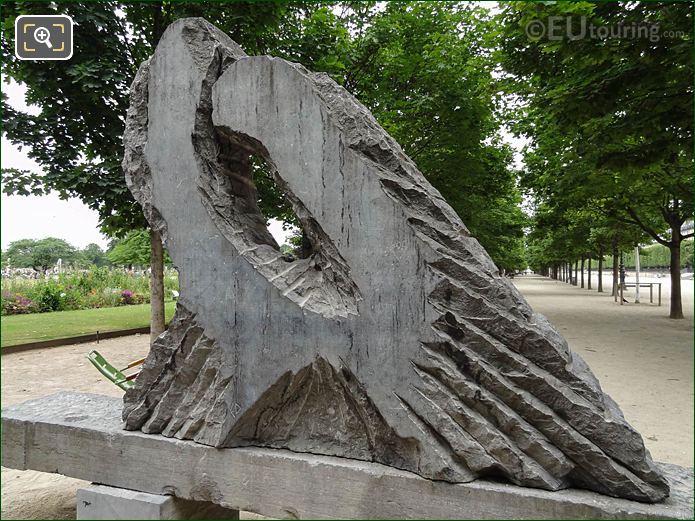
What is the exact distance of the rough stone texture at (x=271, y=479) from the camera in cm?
233

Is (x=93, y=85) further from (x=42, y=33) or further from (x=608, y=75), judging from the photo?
(x=608, y=75)

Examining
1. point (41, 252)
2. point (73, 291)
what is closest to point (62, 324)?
point (73, 291)

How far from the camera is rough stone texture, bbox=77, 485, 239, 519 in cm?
288

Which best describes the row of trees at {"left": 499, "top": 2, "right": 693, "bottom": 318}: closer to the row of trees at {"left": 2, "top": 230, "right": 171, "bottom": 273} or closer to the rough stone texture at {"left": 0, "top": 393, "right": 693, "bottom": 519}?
the rough stone texture at {"left": 0, "top": 393, "right": 693, "bottom": 519}

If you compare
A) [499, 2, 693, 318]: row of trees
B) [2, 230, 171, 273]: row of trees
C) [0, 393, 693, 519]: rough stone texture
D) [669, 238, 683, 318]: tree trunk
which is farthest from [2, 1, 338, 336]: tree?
[2, 230, 171, 273]: row of trees

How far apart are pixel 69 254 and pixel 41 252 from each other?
190cm

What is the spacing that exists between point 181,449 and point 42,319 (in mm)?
13805

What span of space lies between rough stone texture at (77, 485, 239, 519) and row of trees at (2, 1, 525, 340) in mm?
5241

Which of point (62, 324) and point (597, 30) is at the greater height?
point (597, 30)

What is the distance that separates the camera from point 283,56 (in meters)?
8.09

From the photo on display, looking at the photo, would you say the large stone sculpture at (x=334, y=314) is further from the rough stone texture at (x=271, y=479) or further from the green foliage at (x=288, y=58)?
the green foliage at (x=288, y=58)

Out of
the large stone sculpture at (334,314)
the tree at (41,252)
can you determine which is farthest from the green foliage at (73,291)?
the large stone sculpture at (334,314)

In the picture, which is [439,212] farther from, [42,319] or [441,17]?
[42,319]

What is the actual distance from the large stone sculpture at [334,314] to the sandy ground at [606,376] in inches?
71.7
